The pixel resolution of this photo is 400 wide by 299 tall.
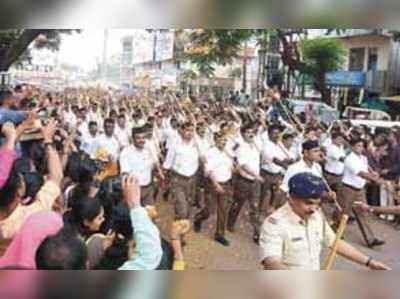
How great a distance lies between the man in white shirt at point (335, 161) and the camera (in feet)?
9.62

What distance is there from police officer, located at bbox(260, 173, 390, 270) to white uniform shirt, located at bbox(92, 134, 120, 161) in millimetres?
786

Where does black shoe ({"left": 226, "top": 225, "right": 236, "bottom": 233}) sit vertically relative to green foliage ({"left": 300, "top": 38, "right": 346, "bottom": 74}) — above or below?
below

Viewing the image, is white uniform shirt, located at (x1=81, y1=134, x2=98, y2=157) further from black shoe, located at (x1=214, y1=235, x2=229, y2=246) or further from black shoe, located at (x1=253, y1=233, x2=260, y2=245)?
black shoe, located at (x1=253, y1=233, x2=260, y2=245)

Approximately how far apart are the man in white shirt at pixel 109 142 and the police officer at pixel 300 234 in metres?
0.79

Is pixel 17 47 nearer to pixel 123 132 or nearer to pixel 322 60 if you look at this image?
pixel 123 132

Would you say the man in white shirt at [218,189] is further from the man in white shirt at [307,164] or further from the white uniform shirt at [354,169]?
the white uniform shirt at [354,169]

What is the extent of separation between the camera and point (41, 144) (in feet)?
9.50

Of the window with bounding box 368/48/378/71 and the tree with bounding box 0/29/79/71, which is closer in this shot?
the tree with bounding box 0/29/79/71

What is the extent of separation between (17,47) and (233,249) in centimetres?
140

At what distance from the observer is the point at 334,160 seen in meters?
2.95

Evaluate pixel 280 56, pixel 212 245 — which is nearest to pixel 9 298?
pixel 212 245

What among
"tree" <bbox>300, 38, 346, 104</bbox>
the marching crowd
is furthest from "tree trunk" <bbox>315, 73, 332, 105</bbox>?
the marching crowd

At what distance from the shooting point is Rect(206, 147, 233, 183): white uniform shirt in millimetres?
2926

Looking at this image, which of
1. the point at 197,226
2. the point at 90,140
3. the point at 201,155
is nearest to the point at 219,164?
the point at 201,155
